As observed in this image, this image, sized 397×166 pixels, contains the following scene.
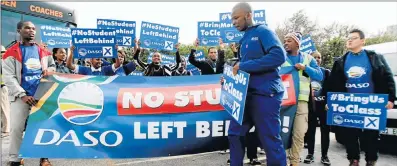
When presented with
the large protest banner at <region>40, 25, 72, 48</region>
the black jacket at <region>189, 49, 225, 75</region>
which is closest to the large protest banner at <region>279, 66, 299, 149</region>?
the black jacket at <region>189, 49, 225, 75</region>

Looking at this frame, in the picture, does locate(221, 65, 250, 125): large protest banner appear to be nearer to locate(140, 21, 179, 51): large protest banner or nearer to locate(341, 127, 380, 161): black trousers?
locate(341, 127, 380, 161): black trousers

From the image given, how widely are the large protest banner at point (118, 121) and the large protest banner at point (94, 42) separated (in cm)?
181

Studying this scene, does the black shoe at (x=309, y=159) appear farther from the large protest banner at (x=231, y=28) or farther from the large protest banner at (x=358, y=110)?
the large protest banner at (x=231, y=28)

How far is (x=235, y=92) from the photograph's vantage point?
3207 mm

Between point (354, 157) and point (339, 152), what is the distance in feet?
4.28

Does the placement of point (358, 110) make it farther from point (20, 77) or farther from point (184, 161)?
point (20, 77)

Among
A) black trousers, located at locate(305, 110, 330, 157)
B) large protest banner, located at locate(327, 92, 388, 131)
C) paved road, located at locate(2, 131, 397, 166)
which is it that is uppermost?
large protest banner, located at locate(327, 92, 388, 131)

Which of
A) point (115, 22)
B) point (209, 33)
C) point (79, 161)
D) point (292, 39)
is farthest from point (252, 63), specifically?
point (209, 33)

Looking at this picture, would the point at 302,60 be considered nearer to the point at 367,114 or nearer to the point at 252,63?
the point at 367,114

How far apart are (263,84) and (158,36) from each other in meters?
5.33

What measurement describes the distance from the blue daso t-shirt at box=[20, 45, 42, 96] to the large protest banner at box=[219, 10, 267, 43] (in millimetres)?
4225

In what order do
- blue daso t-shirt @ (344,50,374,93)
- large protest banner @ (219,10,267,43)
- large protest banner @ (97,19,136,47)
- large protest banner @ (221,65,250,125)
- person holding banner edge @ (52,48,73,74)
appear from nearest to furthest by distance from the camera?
large protest banner @ (221,65,250,125) → blue daso t-shirt @ (344,50,374,93) → person holding banner edge @ (52,48,73,74) → large protest banner @ (97,19,136,47) → large protest banner @ (219,10,267,43)

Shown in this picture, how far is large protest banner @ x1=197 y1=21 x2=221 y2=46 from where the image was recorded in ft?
27.0

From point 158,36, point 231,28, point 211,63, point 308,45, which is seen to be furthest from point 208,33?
point 308,45
